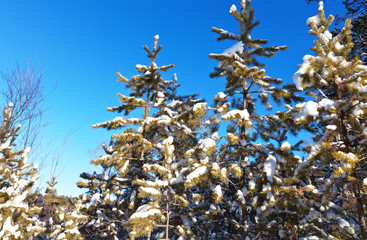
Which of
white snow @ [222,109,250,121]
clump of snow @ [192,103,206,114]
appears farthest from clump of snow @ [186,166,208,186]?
clump of snow @ [192,103,206,114]

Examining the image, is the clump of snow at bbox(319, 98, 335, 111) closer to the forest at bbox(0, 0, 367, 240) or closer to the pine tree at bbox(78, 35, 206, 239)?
the forest at bbox(0, 0, 367, 240)

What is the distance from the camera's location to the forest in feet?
15.7

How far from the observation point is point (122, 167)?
9.68 meters

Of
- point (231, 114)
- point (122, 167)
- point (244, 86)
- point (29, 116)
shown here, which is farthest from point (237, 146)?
point (29, 116)

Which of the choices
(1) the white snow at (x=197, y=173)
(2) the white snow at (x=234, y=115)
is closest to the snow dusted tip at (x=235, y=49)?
(2) the white snow at (x=234, y=115)

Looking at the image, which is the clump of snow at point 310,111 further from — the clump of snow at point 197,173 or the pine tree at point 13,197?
the pine tree at point 13,197

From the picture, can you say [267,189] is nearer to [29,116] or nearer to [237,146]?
[237,146]

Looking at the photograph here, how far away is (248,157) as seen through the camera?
8.17 meters

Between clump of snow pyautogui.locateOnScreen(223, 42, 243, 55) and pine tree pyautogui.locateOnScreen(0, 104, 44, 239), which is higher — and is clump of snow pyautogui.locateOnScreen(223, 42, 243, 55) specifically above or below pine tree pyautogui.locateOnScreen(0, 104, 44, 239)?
above

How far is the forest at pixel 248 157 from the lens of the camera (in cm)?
480

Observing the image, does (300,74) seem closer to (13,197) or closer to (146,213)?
(146,213)

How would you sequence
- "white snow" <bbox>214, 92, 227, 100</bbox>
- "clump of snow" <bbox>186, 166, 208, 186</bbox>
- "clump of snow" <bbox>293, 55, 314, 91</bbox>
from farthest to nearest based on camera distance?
1. "white snow" <bbox>214, 92, 227, 100</bbox>
2. "clump of snow" <bbox>186, 166, 208, 186</bbox>
3. "clump of snow" <bbox>293, 55, 314, 91</bbox>

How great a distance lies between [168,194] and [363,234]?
4.88 metres

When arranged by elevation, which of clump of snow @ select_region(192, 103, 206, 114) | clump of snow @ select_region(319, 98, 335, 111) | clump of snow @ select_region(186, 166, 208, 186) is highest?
clump of snow @ select_region(192, 103, 206, 114)
